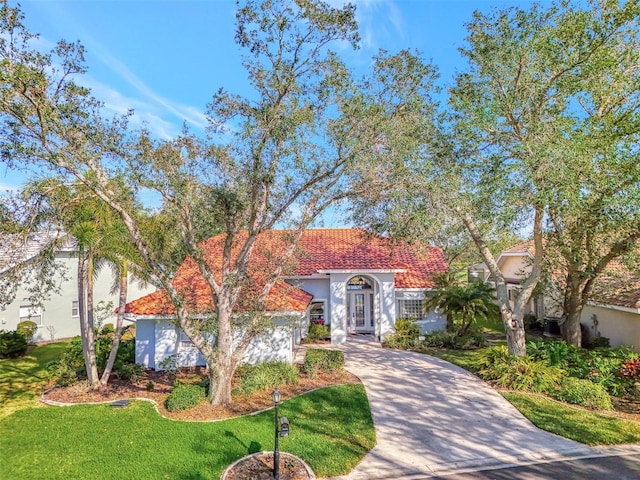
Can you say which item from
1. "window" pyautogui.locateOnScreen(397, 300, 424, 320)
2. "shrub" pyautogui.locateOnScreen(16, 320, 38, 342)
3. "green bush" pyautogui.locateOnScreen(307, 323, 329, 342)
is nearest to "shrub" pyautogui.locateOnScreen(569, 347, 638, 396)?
"window" pyautogui.locateOnScreen(397, 300, 424, 320)

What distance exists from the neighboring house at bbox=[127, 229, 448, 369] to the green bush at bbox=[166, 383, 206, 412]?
7.82ft

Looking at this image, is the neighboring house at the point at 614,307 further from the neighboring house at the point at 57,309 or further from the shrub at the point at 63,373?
the neighboring house at the point at 57,309

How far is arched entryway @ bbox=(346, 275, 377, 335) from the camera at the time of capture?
23750 millimetres

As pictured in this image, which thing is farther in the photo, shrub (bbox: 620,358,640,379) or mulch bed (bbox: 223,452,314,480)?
shrub (bbox: 620,358,640,379)

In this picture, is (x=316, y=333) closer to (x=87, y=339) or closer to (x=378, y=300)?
(x=378, y=300)

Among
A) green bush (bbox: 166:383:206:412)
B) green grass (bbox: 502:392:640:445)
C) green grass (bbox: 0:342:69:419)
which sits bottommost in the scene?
green grass (bbox: 502:392:640:445)

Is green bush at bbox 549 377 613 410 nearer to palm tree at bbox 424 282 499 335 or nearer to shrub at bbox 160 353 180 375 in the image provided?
palm tree at bbox 424 282 499 335

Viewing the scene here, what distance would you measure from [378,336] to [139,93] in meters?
16.2

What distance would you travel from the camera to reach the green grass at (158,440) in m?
8.40

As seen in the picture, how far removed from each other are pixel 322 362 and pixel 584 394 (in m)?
8.61

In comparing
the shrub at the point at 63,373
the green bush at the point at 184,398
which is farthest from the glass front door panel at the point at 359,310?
the shrub at the point at 63,373

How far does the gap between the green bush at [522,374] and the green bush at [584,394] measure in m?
0.39

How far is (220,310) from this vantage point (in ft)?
39.0

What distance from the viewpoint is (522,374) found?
13.5m
